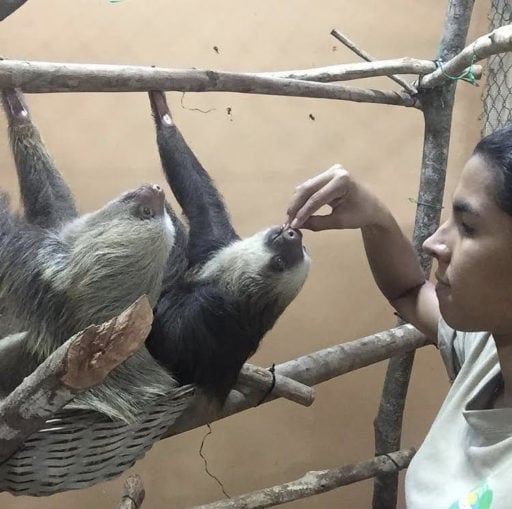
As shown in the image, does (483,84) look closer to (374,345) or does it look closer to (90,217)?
(374,345)

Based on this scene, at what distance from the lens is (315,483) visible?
5.65 ft

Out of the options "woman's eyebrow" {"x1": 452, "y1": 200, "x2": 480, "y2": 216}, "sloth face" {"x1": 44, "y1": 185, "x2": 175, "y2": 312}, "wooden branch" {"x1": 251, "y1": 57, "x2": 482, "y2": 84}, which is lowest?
"sloth face" {"x1": 44, "y1": 185, "x2": 175, "y2": 312}

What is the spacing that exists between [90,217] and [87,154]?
0.79 meters

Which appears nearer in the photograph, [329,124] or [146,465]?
[146,465]

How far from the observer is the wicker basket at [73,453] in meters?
1.06

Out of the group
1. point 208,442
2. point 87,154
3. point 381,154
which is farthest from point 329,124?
point 208,442

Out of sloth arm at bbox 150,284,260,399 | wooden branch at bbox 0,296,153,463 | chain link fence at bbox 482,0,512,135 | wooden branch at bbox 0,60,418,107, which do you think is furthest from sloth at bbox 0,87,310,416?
chain link fence at bbox 482,0,512,135

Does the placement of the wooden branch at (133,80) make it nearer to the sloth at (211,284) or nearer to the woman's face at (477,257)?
the sloth at (211,284)

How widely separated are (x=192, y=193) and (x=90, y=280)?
450 mm

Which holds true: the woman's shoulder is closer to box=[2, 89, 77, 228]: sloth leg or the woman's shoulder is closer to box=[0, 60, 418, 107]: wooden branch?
box=[0, 60, 418, 107]: wooden branch

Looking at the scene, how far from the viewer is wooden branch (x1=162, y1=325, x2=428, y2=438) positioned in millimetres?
1424

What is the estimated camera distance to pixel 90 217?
1.41 meters

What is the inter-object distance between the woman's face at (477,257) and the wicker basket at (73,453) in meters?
0.56

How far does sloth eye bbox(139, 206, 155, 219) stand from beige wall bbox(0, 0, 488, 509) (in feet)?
2.60
